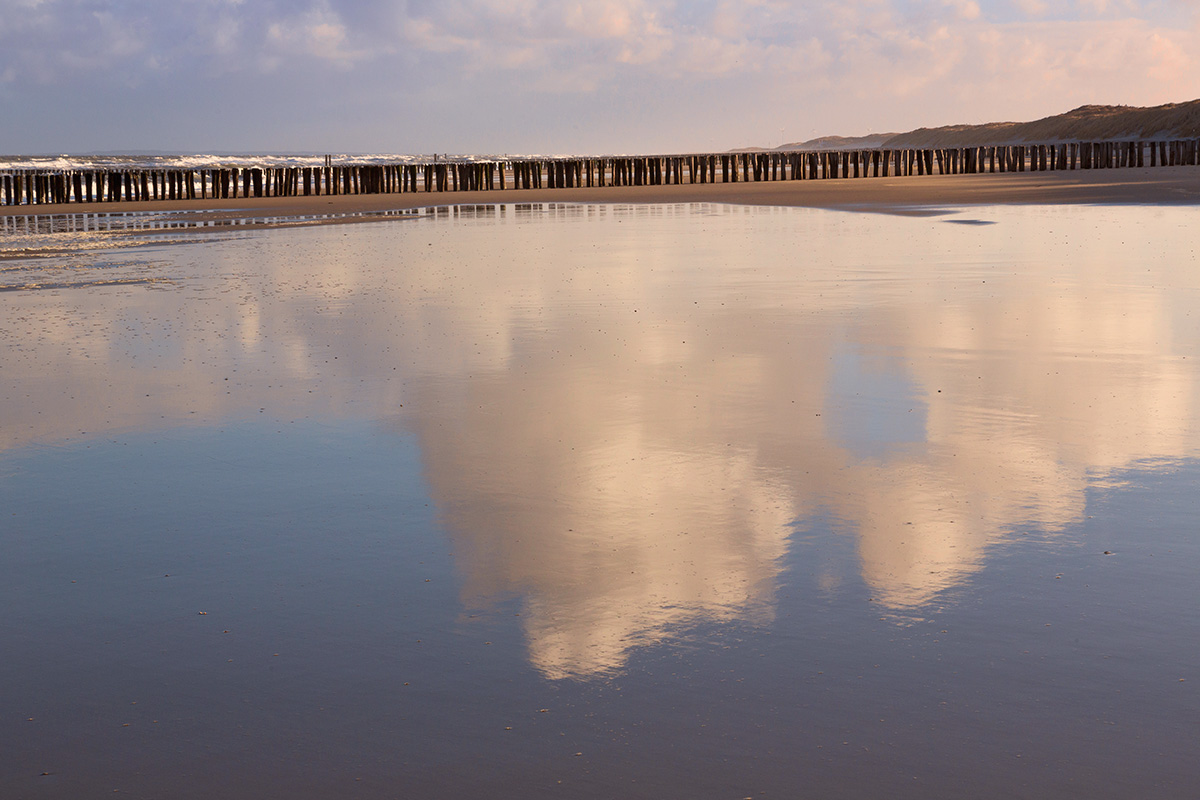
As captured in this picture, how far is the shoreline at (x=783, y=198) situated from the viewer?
31438mm

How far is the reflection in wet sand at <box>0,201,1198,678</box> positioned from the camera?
4699mm

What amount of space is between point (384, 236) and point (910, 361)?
16919 millimetres

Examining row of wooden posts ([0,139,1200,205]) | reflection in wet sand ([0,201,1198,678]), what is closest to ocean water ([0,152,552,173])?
row of wooden posts ([0,139,1200,205])

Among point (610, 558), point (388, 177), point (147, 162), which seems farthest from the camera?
point (147, 162)

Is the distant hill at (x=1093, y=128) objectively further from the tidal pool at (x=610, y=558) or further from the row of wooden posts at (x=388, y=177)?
the tidal pool at (x=610, y=558)

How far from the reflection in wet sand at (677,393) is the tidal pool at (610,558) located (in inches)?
1.3

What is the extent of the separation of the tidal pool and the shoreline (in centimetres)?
2001

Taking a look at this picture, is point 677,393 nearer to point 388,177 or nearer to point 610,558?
point 610,558

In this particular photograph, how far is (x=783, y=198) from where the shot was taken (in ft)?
122

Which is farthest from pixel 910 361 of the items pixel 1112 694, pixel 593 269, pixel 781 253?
pixel 781 253

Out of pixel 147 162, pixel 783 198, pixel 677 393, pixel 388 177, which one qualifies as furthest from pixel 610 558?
pixel 147 162

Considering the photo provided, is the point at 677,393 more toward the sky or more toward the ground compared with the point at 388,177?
more toward the ground

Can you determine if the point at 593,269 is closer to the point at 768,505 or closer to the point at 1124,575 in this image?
the point at 768,505

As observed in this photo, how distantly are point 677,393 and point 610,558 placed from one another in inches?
123
